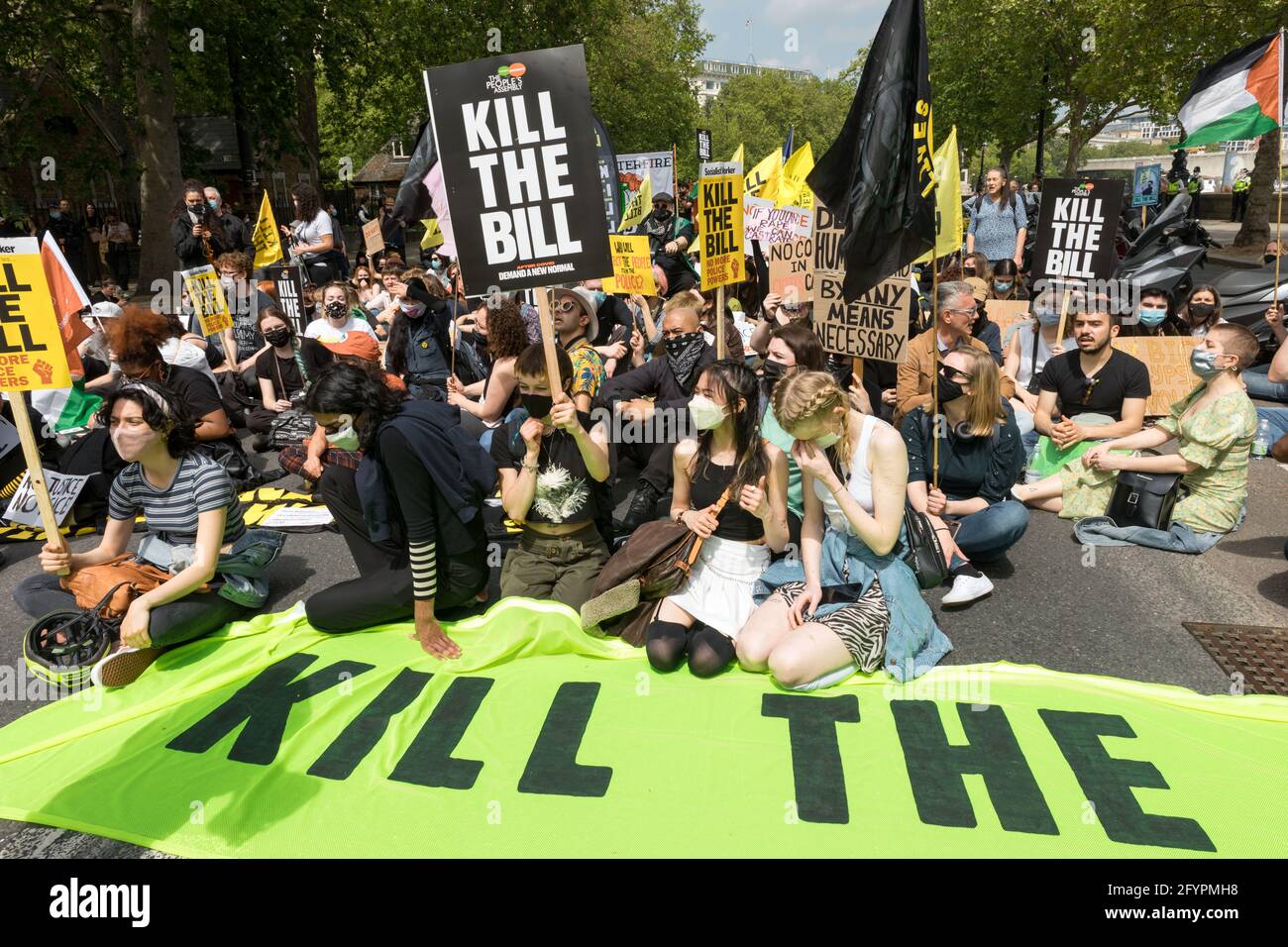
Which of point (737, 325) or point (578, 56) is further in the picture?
point (737, 325)

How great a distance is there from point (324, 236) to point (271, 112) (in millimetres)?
8849

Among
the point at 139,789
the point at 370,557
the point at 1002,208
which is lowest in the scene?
the point at 139,789

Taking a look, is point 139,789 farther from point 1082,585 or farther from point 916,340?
point 916,340

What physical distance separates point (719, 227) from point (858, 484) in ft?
9.80

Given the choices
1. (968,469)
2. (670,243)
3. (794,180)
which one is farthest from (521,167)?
(670,243)

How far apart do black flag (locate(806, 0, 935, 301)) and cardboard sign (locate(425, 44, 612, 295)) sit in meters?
1.48

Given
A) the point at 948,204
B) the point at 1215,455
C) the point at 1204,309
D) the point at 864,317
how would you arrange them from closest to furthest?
the point at 1215,455 < the point at 864,317 < the point at 948,204 < the point at 1204,309

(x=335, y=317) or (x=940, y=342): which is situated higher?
(x=335, y=317)

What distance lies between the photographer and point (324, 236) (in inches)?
473

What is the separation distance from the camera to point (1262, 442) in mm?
7234

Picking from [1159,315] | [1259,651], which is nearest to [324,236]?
[1159,315]

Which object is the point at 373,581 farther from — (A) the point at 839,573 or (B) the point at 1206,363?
(B) the point at 1206,363

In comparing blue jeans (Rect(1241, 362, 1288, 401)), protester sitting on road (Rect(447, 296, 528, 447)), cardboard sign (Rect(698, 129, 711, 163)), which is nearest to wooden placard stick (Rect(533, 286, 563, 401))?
protester sitting on road (Rect(447, 296, 528, 447))

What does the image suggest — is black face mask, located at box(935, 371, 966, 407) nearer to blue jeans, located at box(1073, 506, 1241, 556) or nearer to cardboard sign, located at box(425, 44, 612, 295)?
blue jeans, located at box(1073, 506, 1241, 556)
